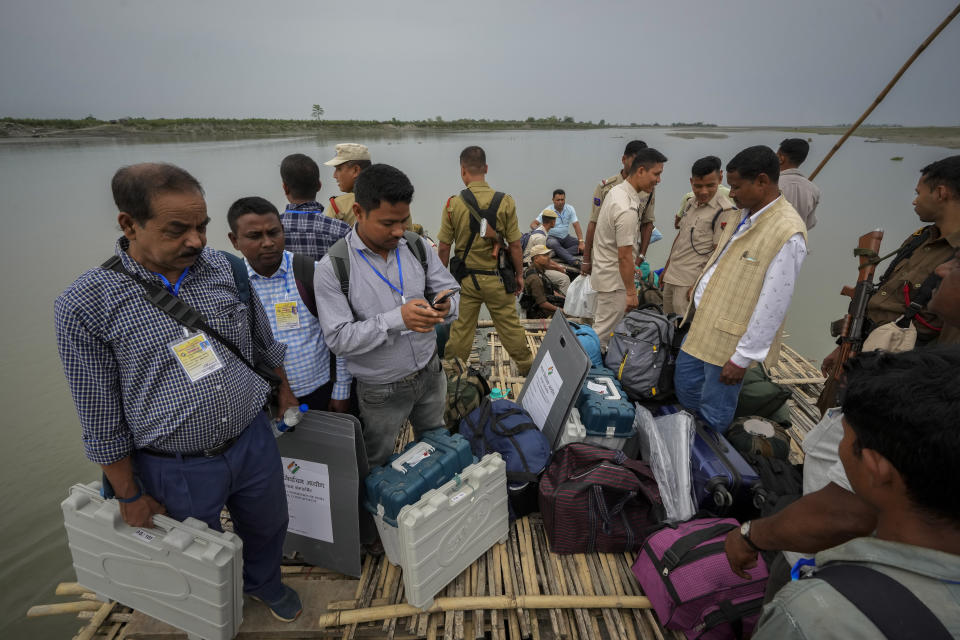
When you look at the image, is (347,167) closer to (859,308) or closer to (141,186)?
(141,186)

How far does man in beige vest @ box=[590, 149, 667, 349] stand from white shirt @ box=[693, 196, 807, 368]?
4.16 ft

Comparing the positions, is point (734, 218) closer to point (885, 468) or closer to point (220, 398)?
point (885, 468)

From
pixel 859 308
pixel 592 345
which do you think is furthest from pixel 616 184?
pixel 859 308

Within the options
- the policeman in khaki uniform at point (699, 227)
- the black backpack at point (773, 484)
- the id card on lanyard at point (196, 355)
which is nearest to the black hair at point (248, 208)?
the id card on lanyard at point (196, 355)

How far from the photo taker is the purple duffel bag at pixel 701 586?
1801 mm

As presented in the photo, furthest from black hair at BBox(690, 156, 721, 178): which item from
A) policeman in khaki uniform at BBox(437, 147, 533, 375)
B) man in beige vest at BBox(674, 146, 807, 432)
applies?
policeman in khaki uniform at BBox(437, 147, 533, 375)

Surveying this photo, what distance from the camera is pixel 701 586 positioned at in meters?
1.85

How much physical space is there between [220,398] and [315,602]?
1261 mm

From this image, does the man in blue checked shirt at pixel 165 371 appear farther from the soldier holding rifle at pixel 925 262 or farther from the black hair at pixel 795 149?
the black hair at pixel 795 149

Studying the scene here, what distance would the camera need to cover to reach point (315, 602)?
214 cm

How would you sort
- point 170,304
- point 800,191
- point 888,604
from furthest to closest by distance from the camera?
point 800,191
point 170,304
point 888,604

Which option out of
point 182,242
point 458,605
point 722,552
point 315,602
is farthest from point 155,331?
point 722,552

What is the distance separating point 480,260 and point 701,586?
287 centimetres

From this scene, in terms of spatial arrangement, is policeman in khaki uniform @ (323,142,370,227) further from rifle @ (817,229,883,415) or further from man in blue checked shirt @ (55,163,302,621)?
rifle @ (817,229,883,415)
